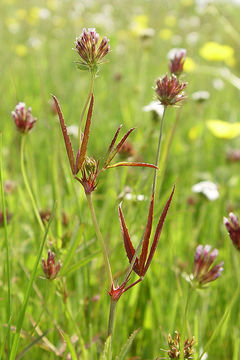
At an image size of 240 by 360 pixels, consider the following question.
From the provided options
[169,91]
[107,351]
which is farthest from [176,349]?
[169,91]

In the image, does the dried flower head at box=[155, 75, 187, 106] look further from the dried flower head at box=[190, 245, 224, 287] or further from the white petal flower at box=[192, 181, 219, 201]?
the white petal flower at box=[192, 181, 219, 201]

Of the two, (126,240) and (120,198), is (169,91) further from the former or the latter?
(120,198)

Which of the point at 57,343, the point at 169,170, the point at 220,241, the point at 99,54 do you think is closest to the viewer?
the point at 99,54

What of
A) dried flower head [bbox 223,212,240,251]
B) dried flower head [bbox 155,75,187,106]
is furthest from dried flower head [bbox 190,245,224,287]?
dried flower head [bbox 155,75,187,106]

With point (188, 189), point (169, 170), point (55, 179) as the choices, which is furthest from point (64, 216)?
point (169, 170)

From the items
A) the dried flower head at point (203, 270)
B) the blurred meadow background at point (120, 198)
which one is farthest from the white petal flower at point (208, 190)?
the dried flower head at point (203, 270)

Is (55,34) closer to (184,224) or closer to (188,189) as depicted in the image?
(188,189)
